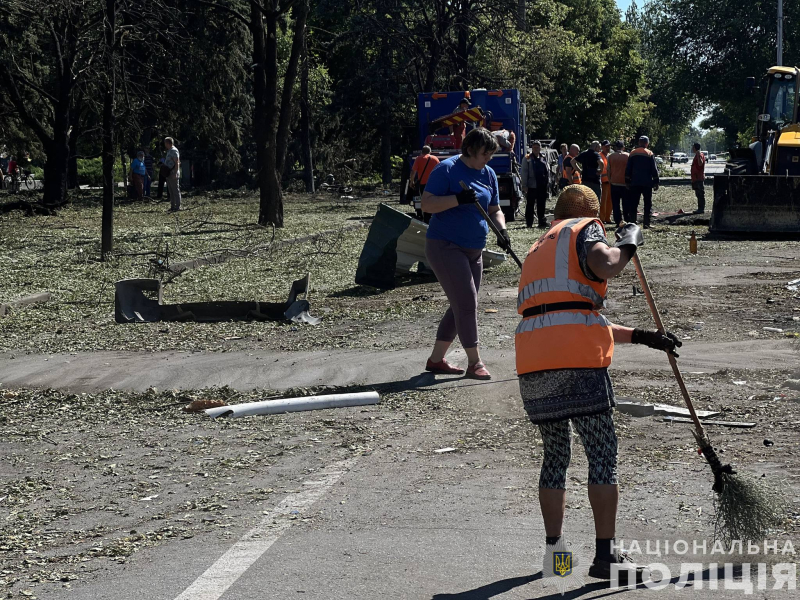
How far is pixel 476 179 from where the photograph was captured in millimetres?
8125

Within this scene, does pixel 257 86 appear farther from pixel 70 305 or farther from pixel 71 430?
pixel 71 430

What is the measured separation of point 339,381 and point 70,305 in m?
5.96

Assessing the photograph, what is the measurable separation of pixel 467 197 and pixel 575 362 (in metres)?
3.55

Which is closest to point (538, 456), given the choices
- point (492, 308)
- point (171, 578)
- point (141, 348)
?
point (171, 578)

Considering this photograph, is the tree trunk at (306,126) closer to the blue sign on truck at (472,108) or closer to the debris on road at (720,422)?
the blue sign on truck at (472,108)

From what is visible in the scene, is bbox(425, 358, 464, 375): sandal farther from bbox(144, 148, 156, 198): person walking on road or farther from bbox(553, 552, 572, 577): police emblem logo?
bbox(144, 148, 156, 198): person walking on road

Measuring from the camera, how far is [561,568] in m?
4.59

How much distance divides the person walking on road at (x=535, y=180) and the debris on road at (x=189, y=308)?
1201cm

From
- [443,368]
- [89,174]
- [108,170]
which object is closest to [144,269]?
[108,170]

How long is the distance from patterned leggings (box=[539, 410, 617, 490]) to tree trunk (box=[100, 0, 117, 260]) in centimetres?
1496

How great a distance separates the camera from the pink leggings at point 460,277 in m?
8.19

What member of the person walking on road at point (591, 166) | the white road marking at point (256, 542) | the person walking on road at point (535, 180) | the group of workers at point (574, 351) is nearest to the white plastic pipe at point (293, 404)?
the white road marking at point (256, 542)

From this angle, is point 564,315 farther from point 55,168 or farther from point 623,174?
point 55,168

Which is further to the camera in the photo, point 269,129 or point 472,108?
point 472,108
